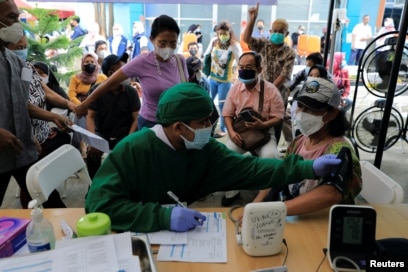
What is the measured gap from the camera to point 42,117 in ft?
5.70

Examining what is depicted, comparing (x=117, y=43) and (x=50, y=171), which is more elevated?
(x=117, y=43)

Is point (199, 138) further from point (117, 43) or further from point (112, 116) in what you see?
point (117, 43)

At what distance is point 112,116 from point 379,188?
1.84m

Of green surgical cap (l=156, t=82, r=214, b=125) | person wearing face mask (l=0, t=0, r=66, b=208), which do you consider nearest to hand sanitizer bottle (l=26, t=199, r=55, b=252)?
green surgical cap (l=156, t=82, r=214, b=125)

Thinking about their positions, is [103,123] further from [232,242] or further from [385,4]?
[385,4]

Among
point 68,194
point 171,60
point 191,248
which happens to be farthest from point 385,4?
point 191,248

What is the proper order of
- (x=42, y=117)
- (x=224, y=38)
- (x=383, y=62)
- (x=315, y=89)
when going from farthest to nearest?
(x=224, y=38) < (x=383, y=62) < (x=42, y=117) < (x=315, y=89)

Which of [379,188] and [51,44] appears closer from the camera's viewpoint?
[379,188]

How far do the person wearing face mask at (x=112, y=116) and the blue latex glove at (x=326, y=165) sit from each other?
1.68 meters

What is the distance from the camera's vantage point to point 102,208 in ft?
3.45

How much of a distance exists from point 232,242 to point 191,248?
5.3 inches

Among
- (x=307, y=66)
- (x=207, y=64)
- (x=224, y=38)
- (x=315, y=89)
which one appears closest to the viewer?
(x=315, y=89)

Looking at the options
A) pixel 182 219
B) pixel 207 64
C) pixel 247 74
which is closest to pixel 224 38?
pixel 207 64

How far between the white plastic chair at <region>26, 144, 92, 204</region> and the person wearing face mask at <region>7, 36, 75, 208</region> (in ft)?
0.91
